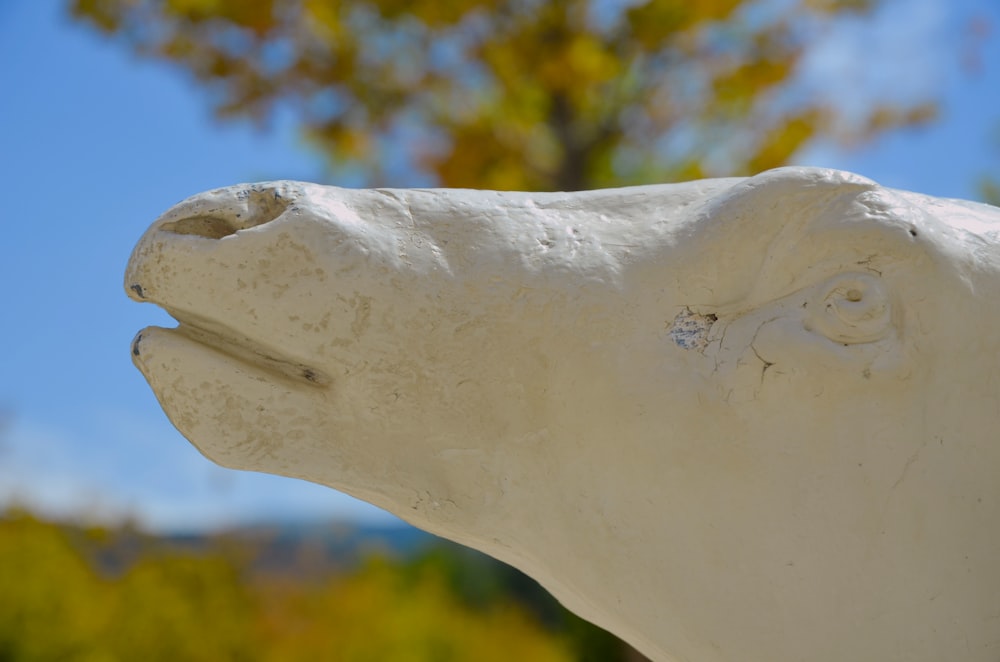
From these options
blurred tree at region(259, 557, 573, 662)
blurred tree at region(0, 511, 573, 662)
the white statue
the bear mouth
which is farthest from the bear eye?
blurred tree at region(259, 557, 573, 662)

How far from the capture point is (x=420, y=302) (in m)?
1.08

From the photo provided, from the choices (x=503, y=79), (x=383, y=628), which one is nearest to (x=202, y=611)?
(x=383, y=628)

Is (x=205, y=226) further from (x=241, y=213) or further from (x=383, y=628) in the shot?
(x=383, y=628)

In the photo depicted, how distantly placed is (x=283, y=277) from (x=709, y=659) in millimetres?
565

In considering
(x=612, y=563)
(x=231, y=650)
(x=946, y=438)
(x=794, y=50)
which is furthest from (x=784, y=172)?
(x=794, y=50)

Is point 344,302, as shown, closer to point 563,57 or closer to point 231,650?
point 231,650

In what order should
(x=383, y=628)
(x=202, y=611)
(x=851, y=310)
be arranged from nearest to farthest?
(x=851, y=310)
(x=202, y=611)
(x=383, y=628)

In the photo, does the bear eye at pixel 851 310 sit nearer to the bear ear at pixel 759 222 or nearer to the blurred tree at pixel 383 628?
the bear ear at pixel 759 222

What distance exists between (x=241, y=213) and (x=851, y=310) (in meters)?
0.60

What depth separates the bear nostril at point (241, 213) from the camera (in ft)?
3.58

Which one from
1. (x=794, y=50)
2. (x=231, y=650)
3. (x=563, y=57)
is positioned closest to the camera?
(x=231, y=650)

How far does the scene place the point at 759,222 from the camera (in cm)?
109

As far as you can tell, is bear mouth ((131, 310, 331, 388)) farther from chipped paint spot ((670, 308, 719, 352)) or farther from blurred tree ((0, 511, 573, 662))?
blurred tree ((0, 511, 573, 662))

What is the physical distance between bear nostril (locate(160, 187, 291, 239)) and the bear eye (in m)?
0.53
